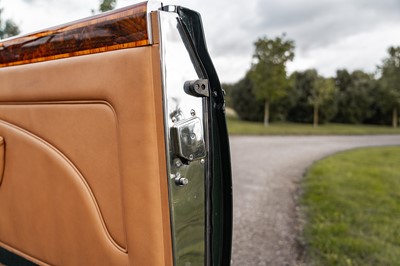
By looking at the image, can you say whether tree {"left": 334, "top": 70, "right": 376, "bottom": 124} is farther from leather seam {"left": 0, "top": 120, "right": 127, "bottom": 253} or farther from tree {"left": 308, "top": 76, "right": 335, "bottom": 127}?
leather seam {"left": 0, "top": 120, "right": 127, "bottom": 253}

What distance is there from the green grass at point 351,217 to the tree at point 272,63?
51.0 feet

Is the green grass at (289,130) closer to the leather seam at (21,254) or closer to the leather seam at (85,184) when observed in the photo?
the leather seam at (21,254)

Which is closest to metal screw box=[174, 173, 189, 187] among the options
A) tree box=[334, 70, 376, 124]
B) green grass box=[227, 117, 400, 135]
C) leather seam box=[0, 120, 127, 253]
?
leather seam box=[0, 120, 127, 253]

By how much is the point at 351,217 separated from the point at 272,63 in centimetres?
1863

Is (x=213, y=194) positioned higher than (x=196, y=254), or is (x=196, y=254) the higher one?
(x=213, y=194)

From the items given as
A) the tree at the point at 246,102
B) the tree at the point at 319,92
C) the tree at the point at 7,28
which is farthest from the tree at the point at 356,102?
the tree at the point at 7,28

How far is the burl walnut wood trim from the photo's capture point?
101 centimetres

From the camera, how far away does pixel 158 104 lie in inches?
39.0

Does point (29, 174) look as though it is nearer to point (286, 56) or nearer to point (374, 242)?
point (374, 242)

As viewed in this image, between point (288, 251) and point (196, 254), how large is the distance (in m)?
2.01

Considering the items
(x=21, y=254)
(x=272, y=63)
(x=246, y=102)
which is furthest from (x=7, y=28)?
(x=246, y=102)

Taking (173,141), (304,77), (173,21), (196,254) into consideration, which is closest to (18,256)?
(196,254)

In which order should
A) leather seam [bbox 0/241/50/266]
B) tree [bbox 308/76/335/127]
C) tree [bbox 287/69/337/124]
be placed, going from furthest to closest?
tree [bbox 287/69/337/124], tree [bbox 308/76/335/127], leather seam [bbox 0/241/50/266]

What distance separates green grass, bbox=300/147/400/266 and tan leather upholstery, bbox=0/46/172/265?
6.74ft
